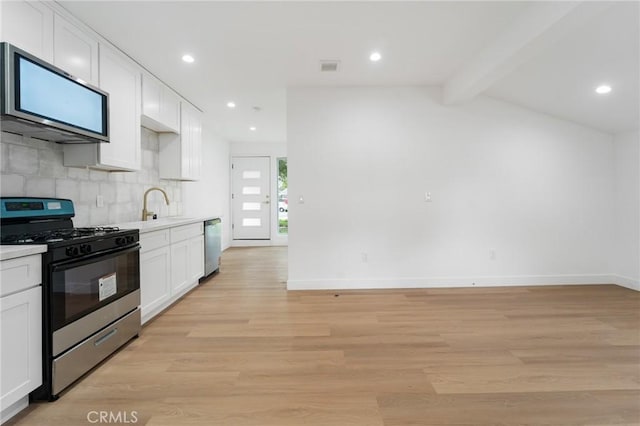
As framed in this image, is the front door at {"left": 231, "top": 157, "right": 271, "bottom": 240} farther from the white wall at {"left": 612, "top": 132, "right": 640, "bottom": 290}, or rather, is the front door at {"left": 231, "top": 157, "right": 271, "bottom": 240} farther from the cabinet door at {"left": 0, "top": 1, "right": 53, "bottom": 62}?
the white wall at {"left": 612, "top": 132, "right": 640, "bottom": 290}

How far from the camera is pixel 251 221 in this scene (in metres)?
7.36

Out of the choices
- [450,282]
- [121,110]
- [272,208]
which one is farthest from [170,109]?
[450,282]

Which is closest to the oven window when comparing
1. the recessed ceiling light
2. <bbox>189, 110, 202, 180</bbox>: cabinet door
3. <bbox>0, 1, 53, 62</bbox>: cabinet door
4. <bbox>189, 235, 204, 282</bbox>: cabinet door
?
<bbox>189, 235, 204, 282</bbox>: cabinet door

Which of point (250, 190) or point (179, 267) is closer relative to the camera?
point (179, 267)

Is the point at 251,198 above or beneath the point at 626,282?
above

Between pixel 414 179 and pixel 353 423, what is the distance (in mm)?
2960

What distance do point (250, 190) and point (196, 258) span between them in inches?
147

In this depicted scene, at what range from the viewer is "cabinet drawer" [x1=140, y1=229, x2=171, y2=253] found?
103 inches

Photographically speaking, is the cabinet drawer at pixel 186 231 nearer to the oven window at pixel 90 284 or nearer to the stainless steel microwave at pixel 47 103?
the oven window at pixel 90 284

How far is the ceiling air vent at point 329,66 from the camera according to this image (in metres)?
3.06

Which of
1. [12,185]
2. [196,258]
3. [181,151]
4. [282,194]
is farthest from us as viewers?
[282,194]

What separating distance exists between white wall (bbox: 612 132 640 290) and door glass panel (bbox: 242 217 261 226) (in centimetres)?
646

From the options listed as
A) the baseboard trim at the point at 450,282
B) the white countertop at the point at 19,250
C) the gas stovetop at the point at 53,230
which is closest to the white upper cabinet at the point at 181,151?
the gas stovetop at the point at 53,230

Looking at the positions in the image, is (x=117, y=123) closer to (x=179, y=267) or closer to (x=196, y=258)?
(x=179, y=267)
